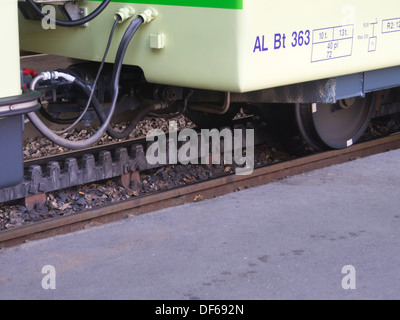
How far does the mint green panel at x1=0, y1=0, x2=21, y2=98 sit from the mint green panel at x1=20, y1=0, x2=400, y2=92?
1089 mm

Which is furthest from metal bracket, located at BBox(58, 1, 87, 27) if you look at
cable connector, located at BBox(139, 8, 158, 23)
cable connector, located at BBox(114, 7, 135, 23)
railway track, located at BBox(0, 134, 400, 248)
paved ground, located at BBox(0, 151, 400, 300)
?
paved ground, located at BBox(0, 151, 400, 300)

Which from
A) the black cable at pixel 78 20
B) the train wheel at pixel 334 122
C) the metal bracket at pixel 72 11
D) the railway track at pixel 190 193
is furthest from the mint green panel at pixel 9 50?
the train wheel at pixel 334 122

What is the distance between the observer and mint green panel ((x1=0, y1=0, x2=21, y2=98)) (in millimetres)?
3762

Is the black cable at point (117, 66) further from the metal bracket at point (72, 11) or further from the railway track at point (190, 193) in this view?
the railway track at point (190, 193)

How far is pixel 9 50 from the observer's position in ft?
12.5

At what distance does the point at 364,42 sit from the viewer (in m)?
5.21

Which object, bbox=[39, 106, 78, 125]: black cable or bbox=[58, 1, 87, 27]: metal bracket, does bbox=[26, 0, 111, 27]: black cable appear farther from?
bbox=[39, 106, 78, 125]: black cable

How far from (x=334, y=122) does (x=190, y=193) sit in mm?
1646

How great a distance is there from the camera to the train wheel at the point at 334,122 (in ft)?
20.5

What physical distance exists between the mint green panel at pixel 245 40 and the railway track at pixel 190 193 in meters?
0.86

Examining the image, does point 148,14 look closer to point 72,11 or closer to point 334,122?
point 72,11

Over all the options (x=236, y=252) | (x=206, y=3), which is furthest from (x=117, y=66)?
(x=236, y=252)

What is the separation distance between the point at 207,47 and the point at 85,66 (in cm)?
118
